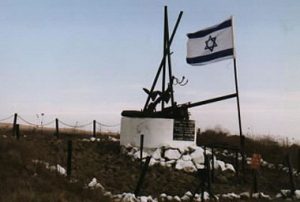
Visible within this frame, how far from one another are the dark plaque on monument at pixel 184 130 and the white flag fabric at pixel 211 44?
2.74 m

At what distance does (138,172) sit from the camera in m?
19.5

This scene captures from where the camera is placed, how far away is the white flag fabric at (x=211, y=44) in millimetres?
22750

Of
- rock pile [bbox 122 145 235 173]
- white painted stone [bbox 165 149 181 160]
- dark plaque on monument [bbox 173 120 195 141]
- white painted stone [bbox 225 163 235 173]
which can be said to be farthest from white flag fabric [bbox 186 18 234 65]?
white painted stone [bbox 225 163 235 173]

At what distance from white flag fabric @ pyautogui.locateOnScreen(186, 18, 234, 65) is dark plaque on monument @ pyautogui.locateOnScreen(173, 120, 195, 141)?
108 inches

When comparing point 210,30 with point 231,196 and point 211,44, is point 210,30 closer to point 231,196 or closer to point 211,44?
point 211,44

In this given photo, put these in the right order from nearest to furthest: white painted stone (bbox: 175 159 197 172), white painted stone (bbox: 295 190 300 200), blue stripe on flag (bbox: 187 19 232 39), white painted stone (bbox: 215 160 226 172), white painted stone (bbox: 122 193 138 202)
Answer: white painted stone (bbox: 122 193 138 202) → white painted stone (bbox: 295 190 300 200) → white painted stone (bbox: 175 159 197 172) → white painted stone (bbox: 215 160 226 172) → blue stripe on flag (bbox: 187 19 232 39)

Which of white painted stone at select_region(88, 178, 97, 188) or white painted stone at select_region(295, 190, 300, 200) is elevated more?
white painted stone at select_region(88, 178, 97, 188)

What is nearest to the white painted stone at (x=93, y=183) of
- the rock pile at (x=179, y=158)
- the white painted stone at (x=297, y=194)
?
the rock pile at (x=179, y=158)

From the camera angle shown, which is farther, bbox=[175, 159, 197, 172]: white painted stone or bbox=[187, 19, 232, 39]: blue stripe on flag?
bbox=[187, 19, 232, 39]: blue stripe on flag

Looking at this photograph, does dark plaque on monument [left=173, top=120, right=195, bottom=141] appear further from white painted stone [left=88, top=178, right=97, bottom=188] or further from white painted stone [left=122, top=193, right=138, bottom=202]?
white painted stone [left=122, top=193, right=138, bottom=202]

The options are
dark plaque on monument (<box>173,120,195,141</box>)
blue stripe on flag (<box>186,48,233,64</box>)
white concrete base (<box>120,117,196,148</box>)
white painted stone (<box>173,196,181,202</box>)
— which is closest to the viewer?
white painted stone (<box>173,196,181,202</box>)

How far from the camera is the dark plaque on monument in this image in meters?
22.5

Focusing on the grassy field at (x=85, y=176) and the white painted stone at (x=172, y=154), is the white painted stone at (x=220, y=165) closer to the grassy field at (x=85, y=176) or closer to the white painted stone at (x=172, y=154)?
the grassy field at (x=85, y=176)

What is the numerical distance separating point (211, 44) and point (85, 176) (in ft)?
28.2
